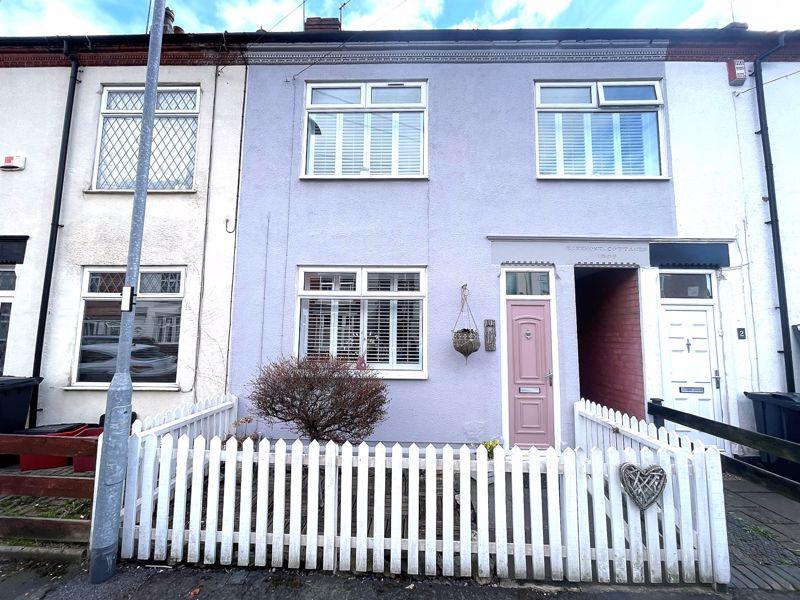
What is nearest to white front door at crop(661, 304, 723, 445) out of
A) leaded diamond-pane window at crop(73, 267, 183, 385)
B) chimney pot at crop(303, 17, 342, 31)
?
chimney pot at crop(303, 17, 342, 31)

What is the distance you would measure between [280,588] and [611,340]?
237 inches

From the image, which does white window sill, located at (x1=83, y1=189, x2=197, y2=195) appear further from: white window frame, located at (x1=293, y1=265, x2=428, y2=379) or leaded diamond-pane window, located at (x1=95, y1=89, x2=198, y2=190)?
white window frame, located at (x1=293, y1=265, x2=428, y2=379)

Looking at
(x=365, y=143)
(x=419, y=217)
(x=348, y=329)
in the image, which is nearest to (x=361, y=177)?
(x=365, y=143)

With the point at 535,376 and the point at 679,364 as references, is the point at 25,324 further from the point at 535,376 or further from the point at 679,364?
the point at 679,364

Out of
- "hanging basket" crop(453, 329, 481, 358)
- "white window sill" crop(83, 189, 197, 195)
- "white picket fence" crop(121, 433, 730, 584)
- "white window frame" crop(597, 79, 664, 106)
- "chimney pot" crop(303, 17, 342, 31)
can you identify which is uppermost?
"chimney pot" crop(303, 17, 342, 31)

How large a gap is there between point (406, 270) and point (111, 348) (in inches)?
191

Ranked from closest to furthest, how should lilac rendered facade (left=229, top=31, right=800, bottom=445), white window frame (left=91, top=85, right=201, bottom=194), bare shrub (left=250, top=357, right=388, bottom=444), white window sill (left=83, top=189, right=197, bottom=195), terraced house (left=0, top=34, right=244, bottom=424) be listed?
bare shrub (left=250, top=357, right=388, bottom=444) < lilac rendered facade (left=229, top=31, right=800, bottom=445) < terraced house (left=0, top=34, right=244, bottom=424) < white window sill (left=83, top=189, right=197, bottom=195) < white window frame (left=91, top=85, right=201, bottom=194)

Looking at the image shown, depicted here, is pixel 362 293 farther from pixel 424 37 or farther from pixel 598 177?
pixel 424 37

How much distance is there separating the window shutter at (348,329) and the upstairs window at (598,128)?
3.72 m

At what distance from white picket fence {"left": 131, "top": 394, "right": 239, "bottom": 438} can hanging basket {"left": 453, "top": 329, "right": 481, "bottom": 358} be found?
3319 millimetres

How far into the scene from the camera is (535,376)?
564cm

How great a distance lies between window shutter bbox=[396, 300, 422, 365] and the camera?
579 centimetres

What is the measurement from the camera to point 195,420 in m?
4.32

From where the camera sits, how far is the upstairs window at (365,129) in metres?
6.21
